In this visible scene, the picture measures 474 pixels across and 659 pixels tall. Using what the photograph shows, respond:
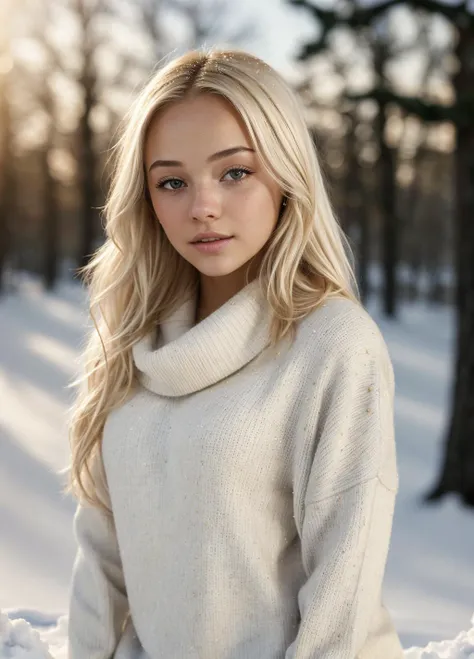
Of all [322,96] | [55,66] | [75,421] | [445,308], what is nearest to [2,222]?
[55,66]

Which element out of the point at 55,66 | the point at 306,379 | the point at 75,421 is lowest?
the point at 75,421

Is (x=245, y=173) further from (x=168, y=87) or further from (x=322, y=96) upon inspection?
(x=322, y=96)

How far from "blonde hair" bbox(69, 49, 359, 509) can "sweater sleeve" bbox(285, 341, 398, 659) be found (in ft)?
0.67

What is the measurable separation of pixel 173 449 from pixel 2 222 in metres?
19.4

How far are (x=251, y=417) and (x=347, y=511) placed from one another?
0.89 ft

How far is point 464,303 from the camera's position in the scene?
5.89 m

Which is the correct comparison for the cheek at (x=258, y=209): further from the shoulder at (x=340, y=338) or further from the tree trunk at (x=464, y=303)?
the tree trunk at (x=464, y=303)

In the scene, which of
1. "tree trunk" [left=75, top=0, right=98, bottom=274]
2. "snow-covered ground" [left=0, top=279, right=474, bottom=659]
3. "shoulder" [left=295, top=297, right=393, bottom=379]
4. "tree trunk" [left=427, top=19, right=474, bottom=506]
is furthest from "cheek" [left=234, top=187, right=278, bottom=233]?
"tree trunk" [left=75, top=0, right=98, bottom=274]

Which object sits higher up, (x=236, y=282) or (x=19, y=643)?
(x=236, y=282)

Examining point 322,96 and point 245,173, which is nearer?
point 245,173

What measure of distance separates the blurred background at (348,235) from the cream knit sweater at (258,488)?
786 millimetres

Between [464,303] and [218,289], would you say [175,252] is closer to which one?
[218,289]

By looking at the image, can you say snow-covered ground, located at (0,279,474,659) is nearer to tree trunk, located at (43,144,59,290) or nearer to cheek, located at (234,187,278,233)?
cheek, located at (234,187,278,233)

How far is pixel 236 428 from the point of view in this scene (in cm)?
176
